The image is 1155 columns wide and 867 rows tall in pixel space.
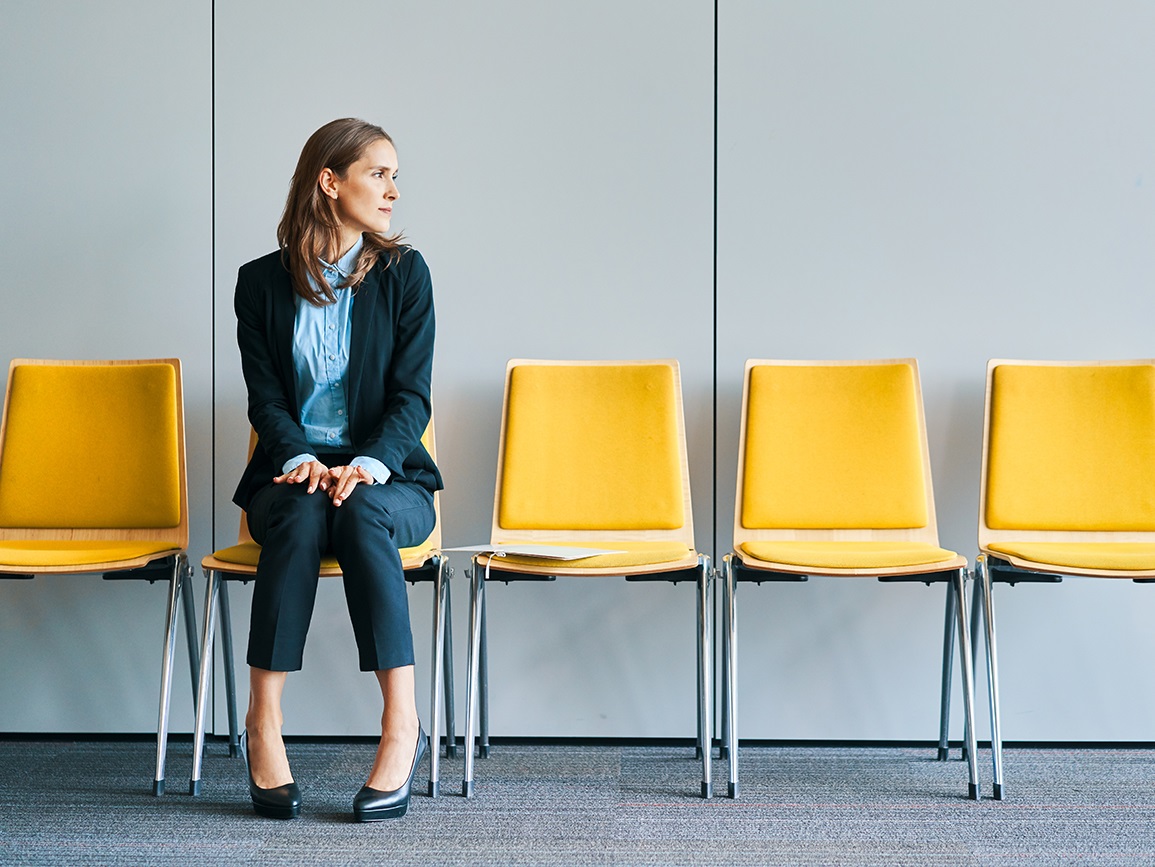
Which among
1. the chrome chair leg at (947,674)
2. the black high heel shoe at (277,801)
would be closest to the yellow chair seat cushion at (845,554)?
the chrome chair leg at (947,674)

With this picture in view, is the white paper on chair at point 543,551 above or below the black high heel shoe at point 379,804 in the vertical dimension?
above

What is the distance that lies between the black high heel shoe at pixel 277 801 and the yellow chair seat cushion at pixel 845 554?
1071mm

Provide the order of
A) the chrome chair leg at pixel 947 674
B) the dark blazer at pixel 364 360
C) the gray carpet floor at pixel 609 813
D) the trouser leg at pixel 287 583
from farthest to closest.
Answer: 1. the chrome chair leg at pixel 947 674
2. the dark blazer at pixel 364 360
3. the trouser leg at pixel 287 583
4. the gray carpet floor at pixel 609 813

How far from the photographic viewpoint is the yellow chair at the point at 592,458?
259cm

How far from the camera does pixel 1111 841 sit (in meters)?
1.94

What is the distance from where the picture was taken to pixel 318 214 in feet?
7.68

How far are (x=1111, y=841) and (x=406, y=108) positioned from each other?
235cm

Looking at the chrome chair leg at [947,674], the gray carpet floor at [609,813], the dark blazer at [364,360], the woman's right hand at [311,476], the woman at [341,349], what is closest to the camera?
the gray carpet floor at [609,813]

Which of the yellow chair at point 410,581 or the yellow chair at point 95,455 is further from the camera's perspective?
the yellow chair at point 95,455

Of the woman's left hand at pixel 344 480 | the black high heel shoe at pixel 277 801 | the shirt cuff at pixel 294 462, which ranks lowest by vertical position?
the black high heel shoe at pixel 277 801

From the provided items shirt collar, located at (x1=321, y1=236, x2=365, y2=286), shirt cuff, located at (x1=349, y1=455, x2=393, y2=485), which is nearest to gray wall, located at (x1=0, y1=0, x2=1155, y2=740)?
shirt collar, located at (x1=321, y1=236, x2=365, y2=286)

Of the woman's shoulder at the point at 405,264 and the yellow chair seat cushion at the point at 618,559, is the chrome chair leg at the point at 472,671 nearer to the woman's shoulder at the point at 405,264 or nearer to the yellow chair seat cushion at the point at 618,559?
the yellow chair seat cushion at the point at 618,559

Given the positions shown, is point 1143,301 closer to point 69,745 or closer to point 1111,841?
point 1111,841

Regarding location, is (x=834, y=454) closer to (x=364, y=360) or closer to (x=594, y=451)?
(x=594, y=451)
